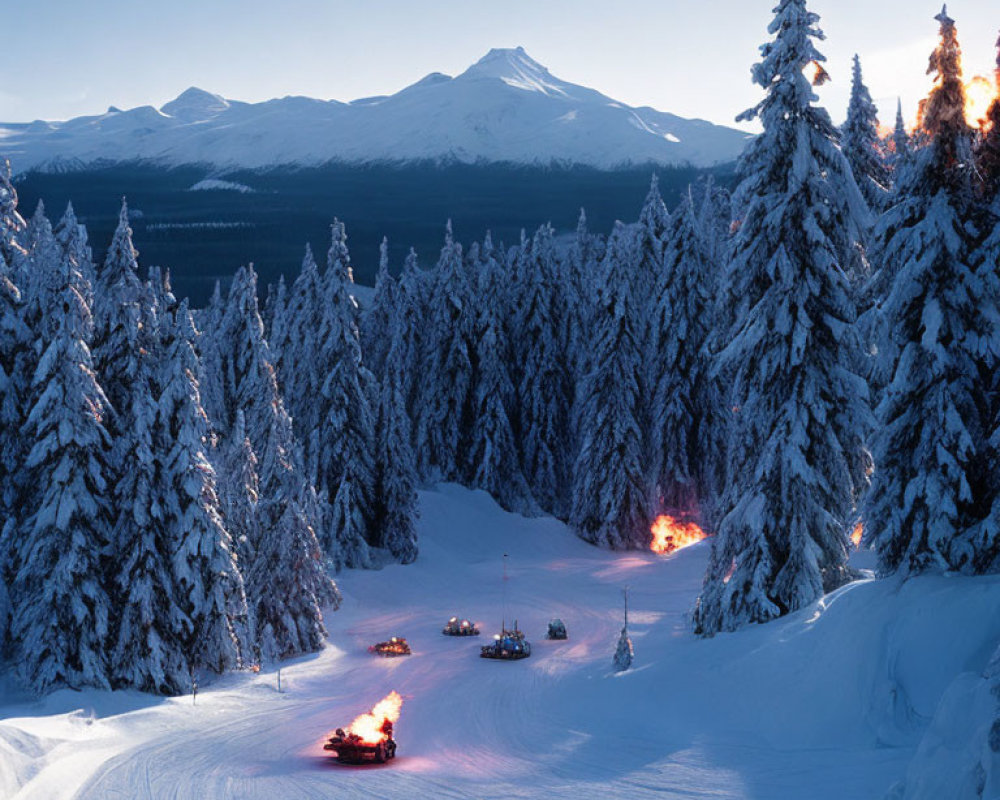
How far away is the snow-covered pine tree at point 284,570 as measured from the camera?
124 ft

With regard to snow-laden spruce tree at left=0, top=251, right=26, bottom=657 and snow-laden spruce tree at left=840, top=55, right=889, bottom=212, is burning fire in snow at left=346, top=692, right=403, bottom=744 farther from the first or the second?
snow-laden spruce tree at left=840, top=55, right=889, bottom=212

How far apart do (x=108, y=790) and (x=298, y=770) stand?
3.94 metres

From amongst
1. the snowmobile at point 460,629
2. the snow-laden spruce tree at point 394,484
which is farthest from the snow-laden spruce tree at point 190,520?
the snow-laden spruce tree at point 394,484

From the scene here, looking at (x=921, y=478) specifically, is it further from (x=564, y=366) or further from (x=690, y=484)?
(x=564, y=366)

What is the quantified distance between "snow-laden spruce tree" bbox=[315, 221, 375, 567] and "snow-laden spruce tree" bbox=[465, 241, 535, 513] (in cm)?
1522

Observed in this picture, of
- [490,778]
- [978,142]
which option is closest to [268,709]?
[490,778]

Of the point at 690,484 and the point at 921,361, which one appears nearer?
the point at 921,361

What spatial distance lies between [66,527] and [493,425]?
133 feet

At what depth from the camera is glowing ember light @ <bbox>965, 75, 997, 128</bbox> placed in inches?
891

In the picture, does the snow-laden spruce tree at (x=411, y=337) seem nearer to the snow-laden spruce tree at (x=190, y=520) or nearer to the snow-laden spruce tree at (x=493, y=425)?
the snow-laden spruce tree at (x=493, y=425)

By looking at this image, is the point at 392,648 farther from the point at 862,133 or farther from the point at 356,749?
the point at 862,133

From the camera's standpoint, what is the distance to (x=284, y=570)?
124 feet

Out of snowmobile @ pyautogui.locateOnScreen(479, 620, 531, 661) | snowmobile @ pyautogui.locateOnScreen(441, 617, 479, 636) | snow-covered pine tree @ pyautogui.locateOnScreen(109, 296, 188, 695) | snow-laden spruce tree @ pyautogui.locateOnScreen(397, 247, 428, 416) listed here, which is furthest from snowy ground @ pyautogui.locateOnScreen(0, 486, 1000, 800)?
snow-laden spruce tree @ pyautogui.locateOnScreen(397, 247, 428, 416)

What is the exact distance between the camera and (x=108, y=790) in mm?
21062
